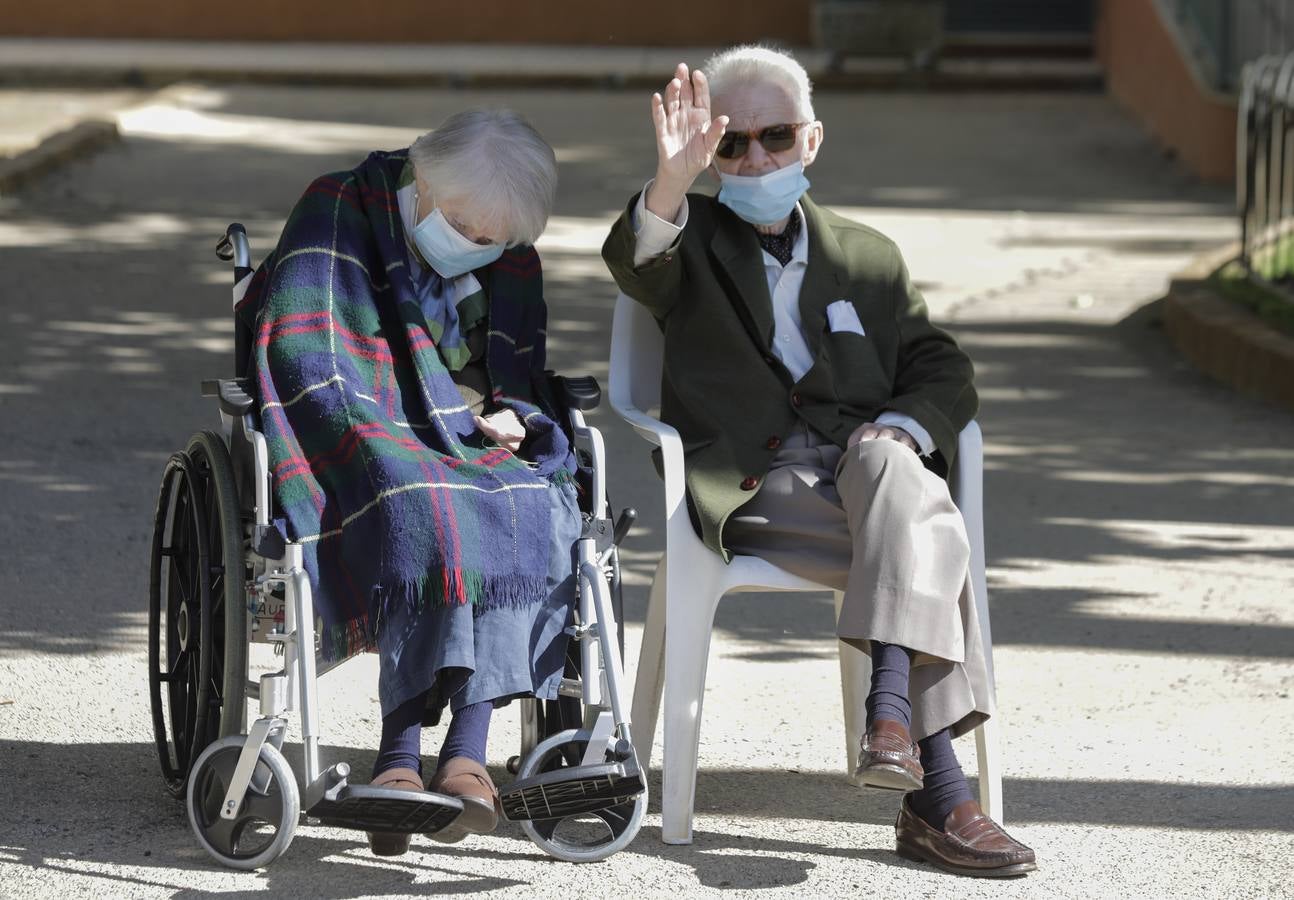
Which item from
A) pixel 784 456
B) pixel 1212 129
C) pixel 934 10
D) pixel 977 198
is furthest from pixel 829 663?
pixel 934 10

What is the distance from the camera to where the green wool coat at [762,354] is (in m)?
3.89

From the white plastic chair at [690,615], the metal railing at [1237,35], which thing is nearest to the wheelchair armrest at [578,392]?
the white plastic chair at [690,615]

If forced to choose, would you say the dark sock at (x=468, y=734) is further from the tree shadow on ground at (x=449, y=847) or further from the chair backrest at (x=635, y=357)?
the chair backrest at (x=635, y=357)

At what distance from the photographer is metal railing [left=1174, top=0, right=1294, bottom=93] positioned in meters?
12.9

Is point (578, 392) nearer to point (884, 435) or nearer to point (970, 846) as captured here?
point (884, 435)

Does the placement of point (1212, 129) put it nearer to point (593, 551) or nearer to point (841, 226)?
point (841, 226)

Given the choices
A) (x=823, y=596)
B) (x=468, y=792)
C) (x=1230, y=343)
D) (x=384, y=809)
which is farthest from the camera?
(x=1230, y=343)

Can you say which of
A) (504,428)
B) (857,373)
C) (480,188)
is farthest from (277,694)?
(857,373)

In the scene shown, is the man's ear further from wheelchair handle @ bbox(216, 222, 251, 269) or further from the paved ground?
the paved ground

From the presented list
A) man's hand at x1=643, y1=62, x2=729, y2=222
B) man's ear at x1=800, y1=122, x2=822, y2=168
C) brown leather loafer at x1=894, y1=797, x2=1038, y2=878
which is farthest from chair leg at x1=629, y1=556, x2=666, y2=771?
man's ear at x1=800, y1=122, x2=822, y2=168

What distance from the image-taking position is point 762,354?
3.99m

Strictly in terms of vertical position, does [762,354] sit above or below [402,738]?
above

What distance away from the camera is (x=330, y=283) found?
3748 mm

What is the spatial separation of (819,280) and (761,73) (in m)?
0.45
